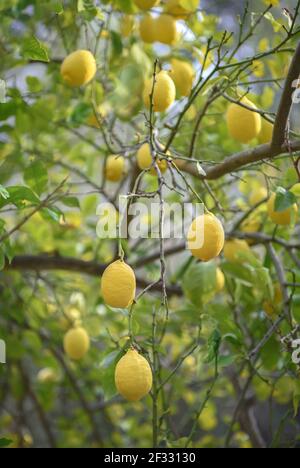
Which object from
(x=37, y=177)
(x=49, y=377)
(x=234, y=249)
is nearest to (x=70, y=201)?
(x=37, y=177)

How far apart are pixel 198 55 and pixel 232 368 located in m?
0.75

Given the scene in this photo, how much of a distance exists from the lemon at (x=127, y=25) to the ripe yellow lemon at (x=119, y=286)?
2.05 ft

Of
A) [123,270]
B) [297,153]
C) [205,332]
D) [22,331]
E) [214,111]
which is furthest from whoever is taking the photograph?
[22,331]

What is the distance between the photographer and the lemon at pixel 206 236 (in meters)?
0.66

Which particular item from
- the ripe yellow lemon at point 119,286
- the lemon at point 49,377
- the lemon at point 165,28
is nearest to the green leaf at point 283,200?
the ripe yellow lemon at point 119,286

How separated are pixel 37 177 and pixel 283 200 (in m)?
0.38

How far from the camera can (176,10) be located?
3.42 feet

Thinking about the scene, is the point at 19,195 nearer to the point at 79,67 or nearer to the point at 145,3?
the point at 79,67

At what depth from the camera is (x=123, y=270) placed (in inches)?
25.7

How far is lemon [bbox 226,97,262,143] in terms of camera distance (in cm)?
84

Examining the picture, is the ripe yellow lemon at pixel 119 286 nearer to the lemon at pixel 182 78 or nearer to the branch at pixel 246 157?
the branch at pixel 246 157

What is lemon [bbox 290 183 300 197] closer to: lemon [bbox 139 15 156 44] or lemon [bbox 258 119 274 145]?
lemon [bbox 258 119 274 145]

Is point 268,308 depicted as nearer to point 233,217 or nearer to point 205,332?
point 205,332
